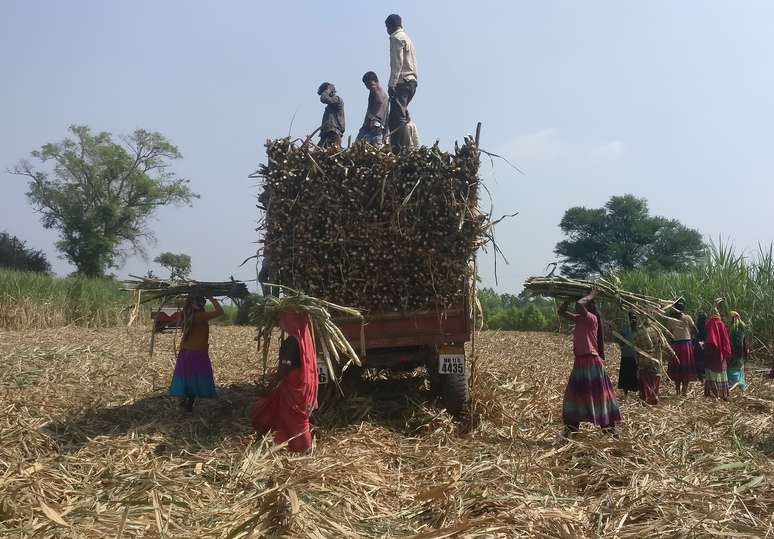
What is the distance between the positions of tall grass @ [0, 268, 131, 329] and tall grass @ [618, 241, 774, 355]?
17121 millimetres

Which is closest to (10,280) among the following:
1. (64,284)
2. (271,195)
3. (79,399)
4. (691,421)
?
(64,284)

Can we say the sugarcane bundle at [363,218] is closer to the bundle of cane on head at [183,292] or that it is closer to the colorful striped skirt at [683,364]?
the bundle of cane on head at [183,292]

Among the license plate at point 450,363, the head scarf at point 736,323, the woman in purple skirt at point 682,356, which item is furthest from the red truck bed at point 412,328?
the head scarf at point 736,323

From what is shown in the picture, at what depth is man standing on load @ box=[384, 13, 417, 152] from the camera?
9.95 m

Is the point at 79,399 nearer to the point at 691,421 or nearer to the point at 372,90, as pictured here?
the point at 372,90

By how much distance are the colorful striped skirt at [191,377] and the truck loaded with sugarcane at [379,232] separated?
157 cm

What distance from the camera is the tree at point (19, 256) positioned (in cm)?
4416

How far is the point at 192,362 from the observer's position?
26.0 feet

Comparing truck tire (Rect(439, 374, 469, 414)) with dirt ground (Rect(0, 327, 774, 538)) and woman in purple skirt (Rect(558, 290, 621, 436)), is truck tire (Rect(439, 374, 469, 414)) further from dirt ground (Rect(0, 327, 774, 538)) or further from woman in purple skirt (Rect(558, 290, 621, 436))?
woman in purple skirt (Rect(558, 290, 621, 436))

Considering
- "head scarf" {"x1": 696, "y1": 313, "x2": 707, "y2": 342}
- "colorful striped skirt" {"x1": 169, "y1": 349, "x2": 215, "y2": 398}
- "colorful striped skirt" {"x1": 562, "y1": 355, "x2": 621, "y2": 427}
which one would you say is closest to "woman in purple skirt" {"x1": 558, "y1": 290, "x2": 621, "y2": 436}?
"colorful striped skirt" {"x1": 562, "y1": 355, "x2": 621, "y2": 427}

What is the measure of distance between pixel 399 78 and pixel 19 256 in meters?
42.8

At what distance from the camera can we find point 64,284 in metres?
24.7

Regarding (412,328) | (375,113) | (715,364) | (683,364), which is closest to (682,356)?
(683,364)

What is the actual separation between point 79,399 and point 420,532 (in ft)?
19.7
